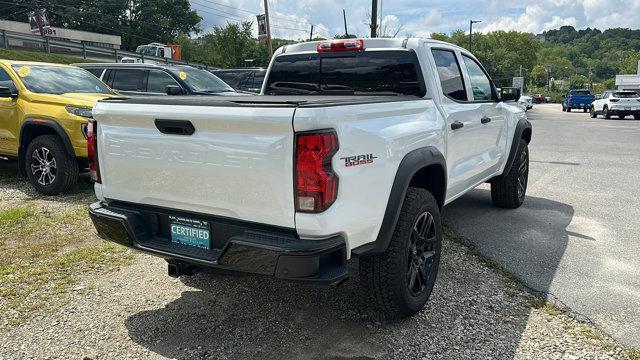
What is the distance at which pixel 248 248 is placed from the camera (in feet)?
9.02

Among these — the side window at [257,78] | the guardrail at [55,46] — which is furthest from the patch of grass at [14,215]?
the guardrail at [55,46]

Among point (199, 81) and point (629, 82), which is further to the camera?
point (629, 82)

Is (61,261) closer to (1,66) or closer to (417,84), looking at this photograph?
(417,84)

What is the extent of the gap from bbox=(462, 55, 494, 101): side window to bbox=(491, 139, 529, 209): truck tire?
3.74 ft

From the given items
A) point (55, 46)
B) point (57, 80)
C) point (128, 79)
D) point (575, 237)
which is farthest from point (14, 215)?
point (55, 46)

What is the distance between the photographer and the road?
388 centimetres

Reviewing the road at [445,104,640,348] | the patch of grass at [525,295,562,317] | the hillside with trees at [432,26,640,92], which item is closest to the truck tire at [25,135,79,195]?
the road at [445,104,640,348]

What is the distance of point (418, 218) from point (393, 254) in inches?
14.4

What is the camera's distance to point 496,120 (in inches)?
212

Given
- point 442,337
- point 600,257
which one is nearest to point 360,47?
point 442,337

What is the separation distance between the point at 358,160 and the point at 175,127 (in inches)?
42.9

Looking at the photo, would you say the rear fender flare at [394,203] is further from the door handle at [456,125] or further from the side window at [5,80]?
the side window at [5,80]

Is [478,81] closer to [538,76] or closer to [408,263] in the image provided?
[408,263]

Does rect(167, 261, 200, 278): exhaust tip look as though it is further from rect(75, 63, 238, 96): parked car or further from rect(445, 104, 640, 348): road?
rect(75, 63, 238, 96): parked car
